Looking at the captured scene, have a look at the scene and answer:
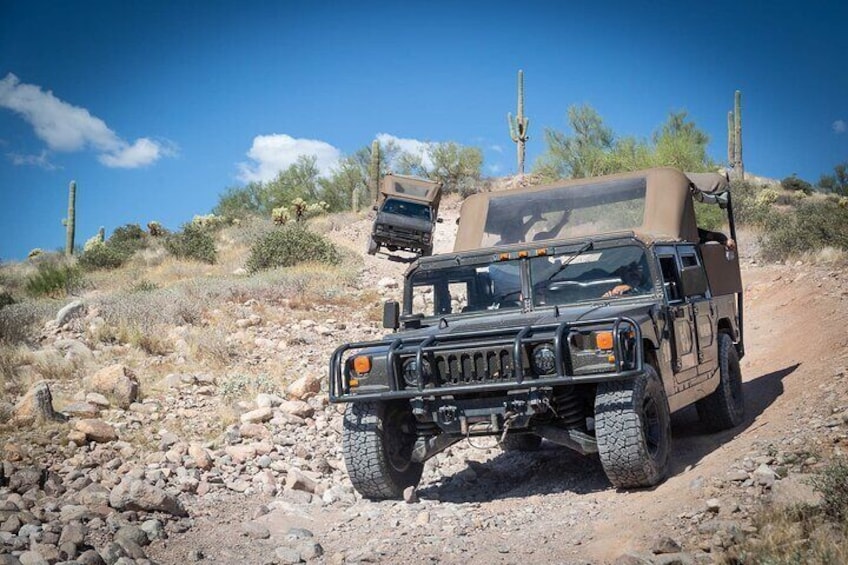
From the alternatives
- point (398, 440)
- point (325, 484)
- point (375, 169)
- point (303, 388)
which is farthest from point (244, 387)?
point (375, 169)

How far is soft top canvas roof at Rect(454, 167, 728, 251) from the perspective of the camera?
782cm

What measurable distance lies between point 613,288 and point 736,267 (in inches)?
127

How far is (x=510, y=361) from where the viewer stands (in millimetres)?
5797

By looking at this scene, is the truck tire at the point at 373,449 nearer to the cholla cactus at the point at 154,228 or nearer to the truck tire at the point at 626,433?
Answer: the truck tire at the point at 626,433

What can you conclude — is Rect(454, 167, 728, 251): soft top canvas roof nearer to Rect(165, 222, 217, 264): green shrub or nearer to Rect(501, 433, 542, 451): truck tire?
Rect(501, 433, 542, 451): truck tire

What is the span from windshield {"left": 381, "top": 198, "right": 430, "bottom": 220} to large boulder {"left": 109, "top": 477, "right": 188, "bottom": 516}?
1618 centimetres

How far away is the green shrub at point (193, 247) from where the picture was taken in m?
25.3

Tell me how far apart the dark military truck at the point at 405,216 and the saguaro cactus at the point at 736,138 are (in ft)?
51.0

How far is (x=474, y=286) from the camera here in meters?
7.22

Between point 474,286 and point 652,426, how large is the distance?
6.29ft

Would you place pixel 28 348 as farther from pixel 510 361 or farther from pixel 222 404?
pixel 510 361

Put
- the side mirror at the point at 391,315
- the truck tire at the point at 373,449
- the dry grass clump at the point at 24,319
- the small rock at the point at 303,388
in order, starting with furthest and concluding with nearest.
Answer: the dry grass clump at the point at 24,319 → the small rock at the point at 303,388 → the side mirror at the point at 391,315 → the truck tire at the point at 373,449

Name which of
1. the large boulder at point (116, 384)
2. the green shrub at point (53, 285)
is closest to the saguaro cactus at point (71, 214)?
the green shrub at point (53, 285)

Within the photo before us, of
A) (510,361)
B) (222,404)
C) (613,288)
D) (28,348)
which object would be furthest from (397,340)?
(28,348)
